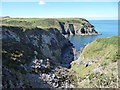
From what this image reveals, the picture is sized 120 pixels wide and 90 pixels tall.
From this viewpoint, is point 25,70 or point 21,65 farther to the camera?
point 21,65

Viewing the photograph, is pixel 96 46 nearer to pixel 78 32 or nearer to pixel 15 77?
pixel 15 77

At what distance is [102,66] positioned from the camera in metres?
46.0

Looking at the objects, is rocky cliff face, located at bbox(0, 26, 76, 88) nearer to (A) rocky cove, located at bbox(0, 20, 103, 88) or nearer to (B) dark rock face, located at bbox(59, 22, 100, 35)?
(A) rocky cove, located at bbox(0, 20, 103, 88)

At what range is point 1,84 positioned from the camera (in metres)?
31.2

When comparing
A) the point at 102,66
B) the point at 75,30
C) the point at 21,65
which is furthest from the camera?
the point at 75,30

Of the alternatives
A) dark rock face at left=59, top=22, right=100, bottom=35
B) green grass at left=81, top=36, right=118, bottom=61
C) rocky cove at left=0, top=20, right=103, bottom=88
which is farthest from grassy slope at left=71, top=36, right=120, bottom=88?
dark rock face at left=59, top=22, right=100, bottom=35

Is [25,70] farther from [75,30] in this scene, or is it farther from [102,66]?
[75,30]

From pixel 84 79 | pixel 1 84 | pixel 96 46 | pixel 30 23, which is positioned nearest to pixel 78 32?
pixel 30 23

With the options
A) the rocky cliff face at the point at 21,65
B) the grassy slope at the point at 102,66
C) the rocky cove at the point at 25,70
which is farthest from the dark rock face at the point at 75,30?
the rocky cove at the point at 25,70

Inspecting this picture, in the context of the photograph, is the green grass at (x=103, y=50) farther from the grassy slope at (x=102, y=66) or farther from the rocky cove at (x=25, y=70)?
the rocky cove at (x=25, y=70)

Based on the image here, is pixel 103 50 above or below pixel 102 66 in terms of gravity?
above

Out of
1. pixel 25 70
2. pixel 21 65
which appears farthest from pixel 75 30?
pixel 25 70

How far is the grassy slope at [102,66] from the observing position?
3969 centimetres

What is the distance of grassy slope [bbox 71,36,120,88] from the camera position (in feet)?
130
